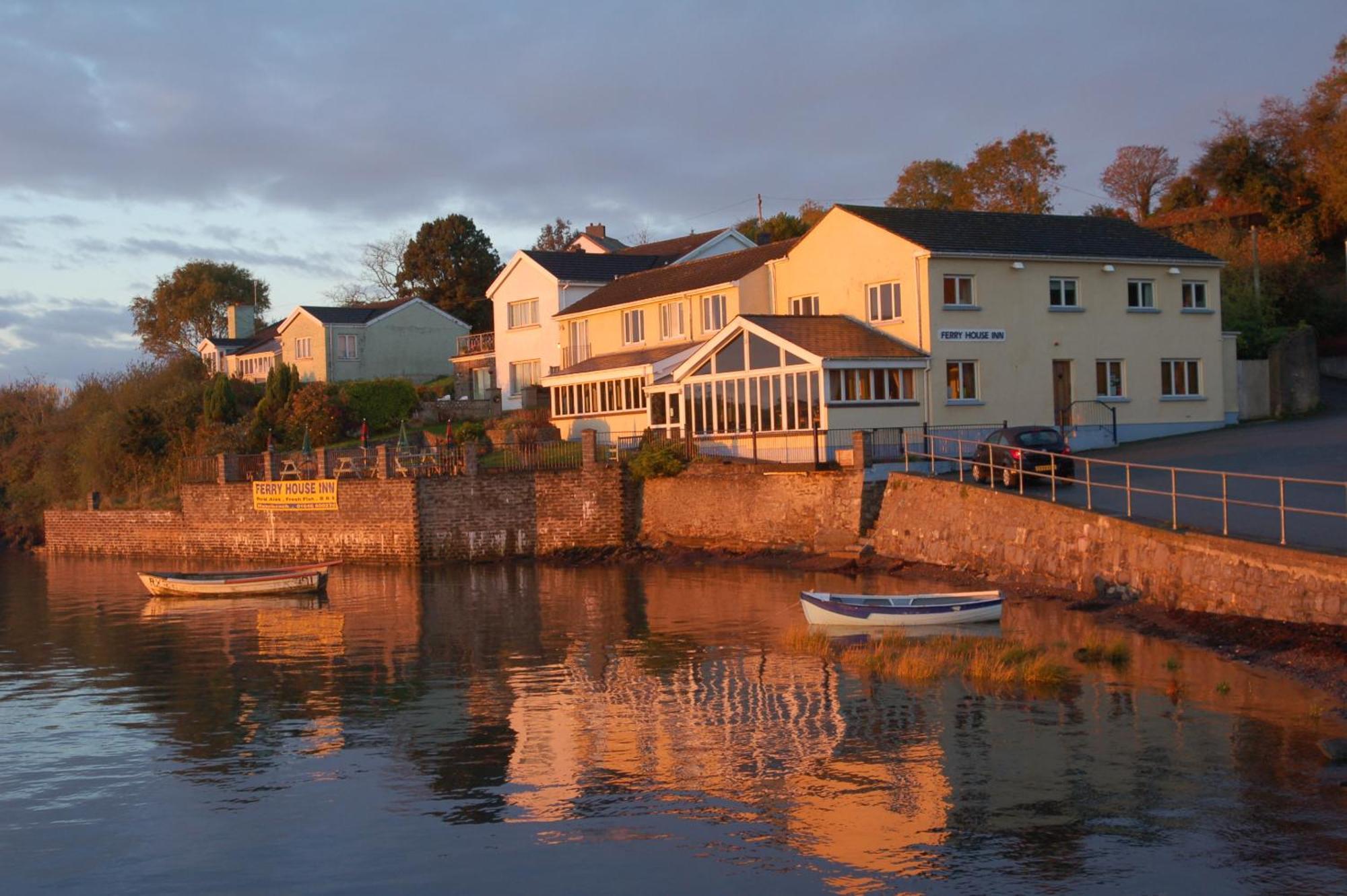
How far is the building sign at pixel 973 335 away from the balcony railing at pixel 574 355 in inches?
769

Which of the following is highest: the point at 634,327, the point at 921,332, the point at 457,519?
the point at 634,327

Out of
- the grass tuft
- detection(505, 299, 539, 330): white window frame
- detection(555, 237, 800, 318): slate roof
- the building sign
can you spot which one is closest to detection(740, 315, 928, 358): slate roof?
the building sign

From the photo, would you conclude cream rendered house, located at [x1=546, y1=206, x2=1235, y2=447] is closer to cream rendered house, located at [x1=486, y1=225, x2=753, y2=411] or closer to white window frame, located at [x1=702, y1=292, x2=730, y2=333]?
white window frame, located at [x1=702, y1=292, x2=730, y2=333]

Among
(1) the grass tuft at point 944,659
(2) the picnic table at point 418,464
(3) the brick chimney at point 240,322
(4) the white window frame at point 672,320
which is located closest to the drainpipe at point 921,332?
(4) the white window frame at point 672,320

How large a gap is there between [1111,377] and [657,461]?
1478 centimetres

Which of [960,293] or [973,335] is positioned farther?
[960,293]

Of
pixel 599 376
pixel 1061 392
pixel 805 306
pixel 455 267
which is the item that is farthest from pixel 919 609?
pixel 455 267

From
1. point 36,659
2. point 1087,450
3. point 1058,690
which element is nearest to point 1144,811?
point 1058,690

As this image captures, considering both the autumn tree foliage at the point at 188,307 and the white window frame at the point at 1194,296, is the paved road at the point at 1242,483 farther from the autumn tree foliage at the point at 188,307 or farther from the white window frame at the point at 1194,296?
the autumn tree foliage at the point at 188,307

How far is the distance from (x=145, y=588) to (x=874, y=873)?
34.3 meters

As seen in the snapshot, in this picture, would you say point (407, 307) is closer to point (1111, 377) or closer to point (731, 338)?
point (731, 338)

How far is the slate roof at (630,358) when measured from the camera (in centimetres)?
4912

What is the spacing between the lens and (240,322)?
3511 inches

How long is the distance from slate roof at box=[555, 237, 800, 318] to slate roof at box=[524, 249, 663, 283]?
1.75 metres
